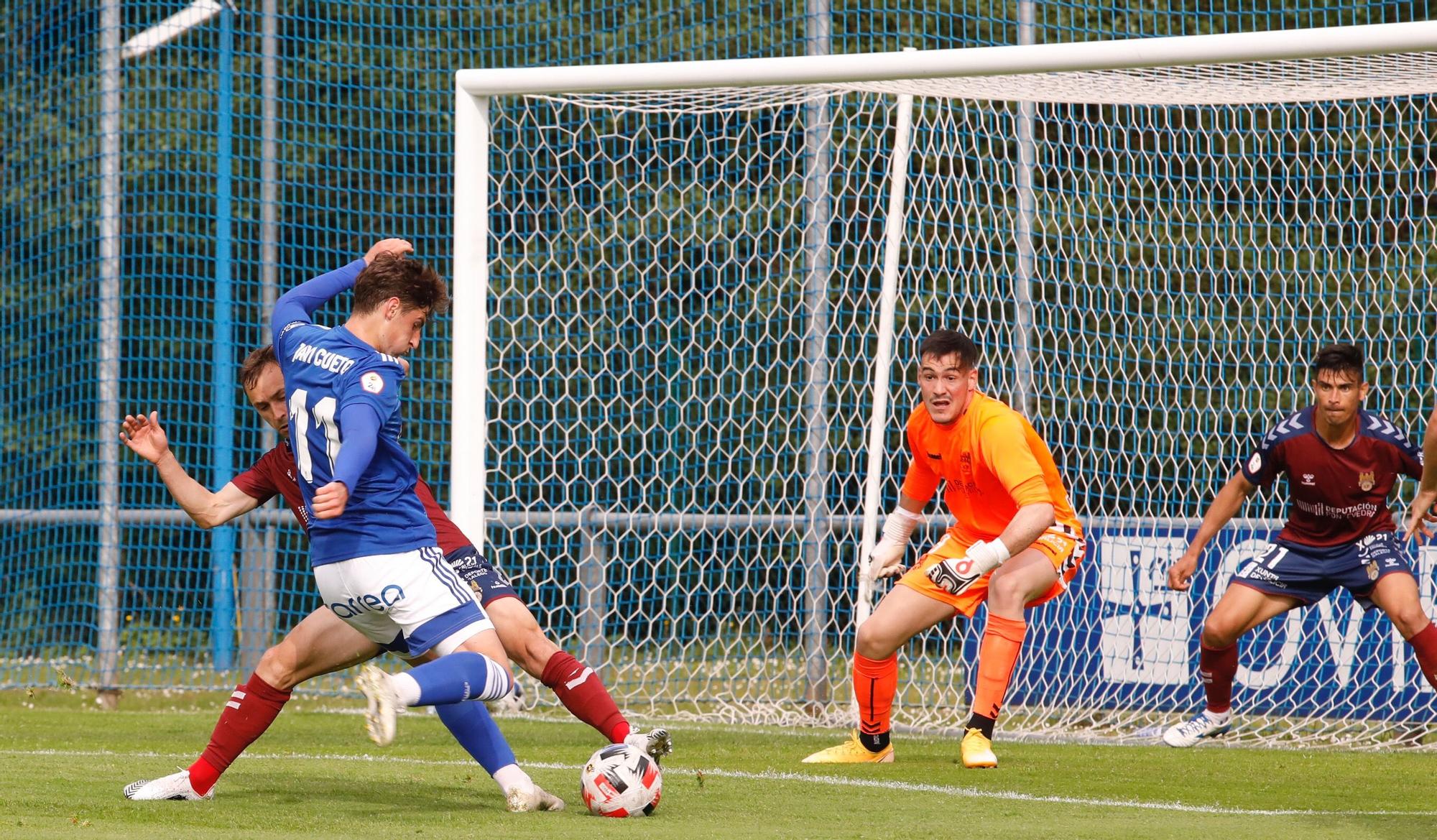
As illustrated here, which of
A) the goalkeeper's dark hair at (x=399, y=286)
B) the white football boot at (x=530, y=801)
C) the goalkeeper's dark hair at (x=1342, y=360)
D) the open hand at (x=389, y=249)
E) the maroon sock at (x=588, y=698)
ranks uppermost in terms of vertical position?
the open hand at (x=389, y=249)

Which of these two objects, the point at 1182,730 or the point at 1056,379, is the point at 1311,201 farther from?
the point at 1182,730

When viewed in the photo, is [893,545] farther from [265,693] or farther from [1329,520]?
[265,693]

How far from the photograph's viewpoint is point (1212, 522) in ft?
23.9

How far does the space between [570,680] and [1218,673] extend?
3.56 meters

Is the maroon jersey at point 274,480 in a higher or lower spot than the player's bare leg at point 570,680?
higher

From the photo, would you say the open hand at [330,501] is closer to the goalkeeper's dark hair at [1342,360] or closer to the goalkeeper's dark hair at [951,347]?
the goalkeeper's dark hair at [951,347]

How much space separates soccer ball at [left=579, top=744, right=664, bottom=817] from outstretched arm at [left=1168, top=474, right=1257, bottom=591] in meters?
3.11

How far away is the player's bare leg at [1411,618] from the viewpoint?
6.98m

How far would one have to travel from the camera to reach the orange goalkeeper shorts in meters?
6.65

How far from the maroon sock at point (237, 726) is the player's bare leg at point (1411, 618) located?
4.50 meters

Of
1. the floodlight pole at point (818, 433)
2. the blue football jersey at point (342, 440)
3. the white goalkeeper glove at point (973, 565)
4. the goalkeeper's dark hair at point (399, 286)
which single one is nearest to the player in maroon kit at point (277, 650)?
the blue football jersey at point (342, 440)

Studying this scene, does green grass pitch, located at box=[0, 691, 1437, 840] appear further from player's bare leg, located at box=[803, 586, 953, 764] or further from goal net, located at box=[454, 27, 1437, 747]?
goal net, located at box=[454, 27, 1437, 747]

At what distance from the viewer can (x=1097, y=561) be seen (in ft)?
28.9

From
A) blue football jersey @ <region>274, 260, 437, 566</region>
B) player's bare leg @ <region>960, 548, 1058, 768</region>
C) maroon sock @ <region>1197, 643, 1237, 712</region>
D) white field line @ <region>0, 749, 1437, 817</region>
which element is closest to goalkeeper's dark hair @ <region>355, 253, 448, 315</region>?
blue football jersey @ <region>274, 260, 437, 566</region>
